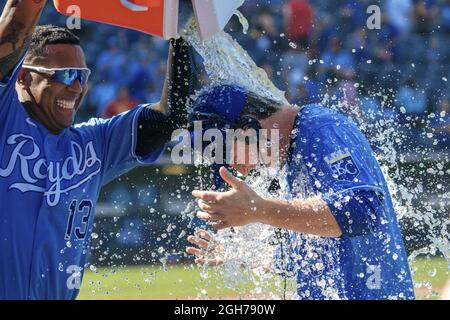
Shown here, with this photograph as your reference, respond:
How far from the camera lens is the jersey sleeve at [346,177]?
11.5 feet

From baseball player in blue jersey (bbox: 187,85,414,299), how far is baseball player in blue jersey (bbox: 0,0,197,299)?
2.10 feet

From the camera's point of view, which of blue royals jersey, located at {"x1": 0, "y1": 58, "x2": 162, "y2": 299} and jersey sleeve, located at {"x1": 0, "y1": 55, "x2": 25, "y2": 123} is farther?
blue royals jersey, located at {"x1": 0, "y1": 58, "x2": 162, "y2": 299}

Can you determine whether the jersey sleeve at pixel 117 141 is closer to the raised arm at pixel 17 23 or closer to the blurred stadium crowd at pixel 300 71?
the raised arm at pixel 17 23

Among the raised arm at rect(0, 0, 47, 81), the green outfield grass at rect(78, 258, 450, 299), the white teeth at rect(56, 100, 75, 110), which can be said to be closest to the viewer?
the raised arm at rect(0, 0, 47, 81)

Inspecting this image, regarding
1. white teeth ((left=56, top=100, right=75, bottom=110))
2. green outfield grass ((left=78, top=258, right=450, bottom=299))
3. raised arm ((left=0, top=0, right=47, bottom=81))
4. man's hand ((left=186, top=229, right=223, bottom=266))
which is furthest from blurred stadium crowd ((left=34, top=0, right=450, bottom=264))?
raised arm ((left=0, top=0, right=47, bottom=81))

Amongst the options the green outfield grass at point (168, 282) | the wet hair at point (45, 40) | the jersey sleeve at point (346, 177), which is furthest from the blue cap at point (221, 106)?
the green outfield grass at point (168, 282)

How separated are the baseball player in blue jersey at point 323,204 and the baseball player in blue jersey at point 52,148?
64 centimetres

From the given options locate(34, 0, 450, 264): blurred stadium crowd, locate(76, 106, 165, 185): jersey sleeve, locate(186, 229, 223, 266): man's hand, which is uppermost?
locate(34, 0, 450, 264): blurred stadium crowd

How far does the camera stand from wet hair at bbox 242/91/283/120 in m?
3.78

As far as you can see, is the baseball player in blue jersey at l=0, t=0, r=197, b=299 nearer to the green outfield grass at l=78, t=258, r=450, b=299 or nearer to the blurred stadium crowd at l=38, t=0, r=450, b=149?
the green outfield grass at l=78, t=258, r=450, b=299

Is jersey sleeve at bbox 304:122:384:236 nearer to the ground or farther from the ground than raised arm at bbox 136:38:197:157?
nearer to the ground

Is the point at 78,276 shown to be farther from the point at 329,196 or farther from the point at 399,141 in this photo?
the point at 399,141

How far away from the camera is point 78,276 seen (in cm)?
404
